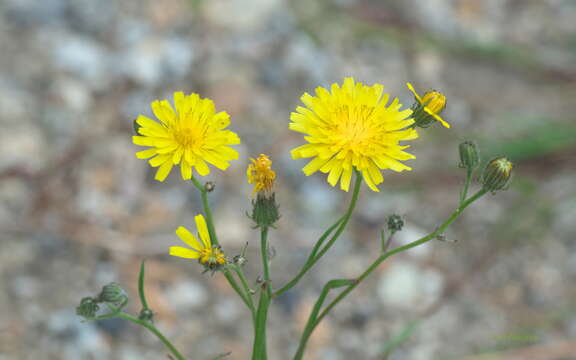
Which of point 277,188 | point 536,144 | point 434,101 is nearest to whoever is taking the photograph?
point 434,101

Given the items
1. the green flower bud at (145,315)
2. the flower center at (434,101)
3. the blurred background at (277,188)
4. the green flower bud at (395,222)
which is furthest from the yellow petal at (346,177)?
the blurred background at (277,188)

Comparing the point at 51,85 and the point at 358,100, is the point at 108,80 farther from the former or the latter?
the point at 358,100

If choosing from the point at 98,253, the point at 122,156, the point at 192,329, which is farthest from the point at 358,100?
the point at 122,156

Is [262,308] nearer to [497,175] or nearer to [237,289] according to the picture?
[237,289]

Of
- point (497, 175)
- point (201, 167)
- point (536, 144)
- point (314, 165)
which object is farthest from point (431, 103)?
point (536, 144)

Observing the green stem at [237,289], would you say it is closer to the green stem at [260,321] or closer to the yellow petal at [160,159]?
the green stem at [260,321]

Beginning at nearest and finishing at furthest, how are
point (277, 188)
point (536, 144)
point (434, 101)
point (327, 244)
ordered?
point (327, 244), point (434, 101), point (277, 188), point (536, 144)
